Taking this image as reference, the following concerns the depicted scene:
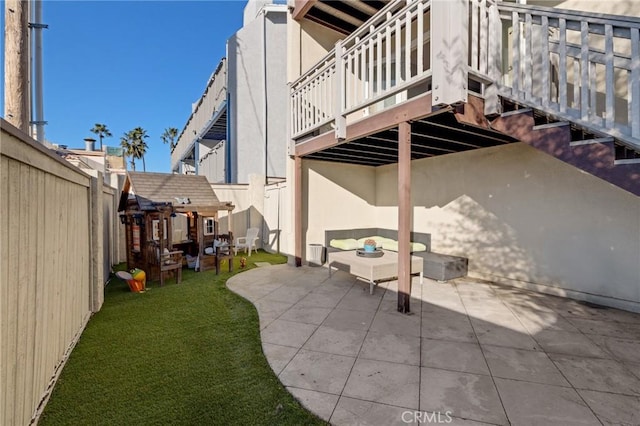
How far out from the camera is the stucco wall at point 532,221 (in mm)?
4383

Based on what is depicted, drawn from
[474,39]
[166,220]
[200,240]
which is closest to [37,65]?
[166,220]

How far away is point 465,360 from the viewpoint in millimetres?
2898

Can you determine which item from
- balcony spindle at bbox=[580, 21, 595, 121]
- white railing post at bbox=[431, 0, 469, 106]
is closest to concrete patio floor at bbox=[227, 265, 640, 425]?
balcony spindle at bbox=[580, 21, 595, 121]

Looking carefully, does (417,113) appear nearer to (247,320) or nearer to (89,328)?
(247,320)

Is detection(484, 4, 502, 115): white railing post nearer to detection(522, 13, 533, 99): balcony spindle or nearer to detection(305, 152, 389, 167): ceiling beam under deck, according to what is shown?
detection(522, 13, 533, 99): balcony spindle

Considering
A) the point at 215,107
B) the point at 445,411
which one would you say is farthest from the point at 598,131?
the point at 215,107

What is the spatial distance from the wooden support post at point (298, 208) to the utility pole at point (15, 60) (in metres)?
4.77

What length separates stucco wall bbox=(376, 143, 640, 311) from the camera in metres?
4.38

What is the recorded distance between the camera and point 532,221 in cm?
534

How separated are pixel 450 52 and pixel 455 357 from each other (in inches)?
140

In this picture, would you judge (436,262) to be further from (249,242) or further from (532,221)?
(249,242)

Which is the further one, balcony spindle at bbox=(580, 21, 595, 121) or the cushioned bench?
the cushioned bench

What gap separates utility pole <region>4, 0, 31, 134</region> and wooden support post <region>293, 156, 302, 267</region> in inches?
188

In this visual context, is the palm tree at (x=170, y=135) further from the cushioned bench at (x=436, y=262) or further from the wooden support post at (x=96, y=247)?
the wooden support post at (x=96, y=247)
